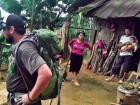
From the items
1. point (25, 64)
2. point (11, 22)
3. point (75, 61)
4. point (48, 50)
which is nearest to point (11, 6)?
point (75, 61)

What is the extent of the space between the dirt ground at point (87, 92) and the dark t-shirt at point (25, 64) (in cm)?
208

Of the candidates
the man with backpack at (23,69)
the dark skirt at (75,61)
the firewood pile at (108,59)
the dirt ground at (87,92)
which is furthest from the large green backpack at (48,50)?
the firewood pile at (108,59)

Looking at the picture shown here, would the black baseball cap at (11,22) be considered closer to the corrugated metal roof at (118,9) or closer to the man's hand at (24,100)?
the man's hand at (24,100)

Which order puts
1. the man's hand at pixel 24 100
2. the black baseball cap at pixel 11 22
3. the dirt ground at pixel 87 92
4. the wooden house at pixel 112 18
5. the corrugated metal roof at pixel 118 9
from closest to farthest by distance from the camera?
the man's hand at pixel 24 100 < the black baseball cap at pixel 11 22 < the dirt ground at pixel 87 92 < the corrugated metal roof at pixel 118 9 < the wooden house at pixel 112 18

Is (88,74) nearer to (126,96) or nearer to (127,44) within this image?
(127,44)

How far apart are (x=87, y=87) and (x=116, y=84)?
113 cm

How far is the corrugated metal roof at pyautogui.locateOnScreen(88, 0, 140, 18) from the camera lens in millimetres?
5031

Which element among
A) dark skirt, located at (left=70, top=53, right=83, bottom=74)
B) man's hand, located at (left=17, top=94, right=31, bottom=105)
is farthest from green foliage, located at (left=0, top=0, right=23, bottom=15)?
man's hand, located at (left=17, top=94, right=31, bottom=105)

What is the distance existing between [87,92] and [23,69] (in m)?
3.54

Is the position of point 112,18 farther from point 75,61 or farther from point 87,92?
point 87,92

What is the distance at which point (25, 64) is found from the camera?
135 cm

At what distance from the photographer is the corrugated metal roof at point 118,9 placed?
5.03 metres

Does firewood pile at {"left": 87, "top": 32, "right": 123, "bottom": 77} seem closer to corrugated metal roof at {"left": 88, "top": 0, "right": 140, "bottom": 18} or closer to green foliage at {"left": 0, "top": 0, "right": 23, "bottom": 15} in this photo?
corrugated metal roof at {"left": 88, "top": 0, "right": 140, "bottom": 18}

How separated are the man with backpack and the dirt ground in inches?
82.5
